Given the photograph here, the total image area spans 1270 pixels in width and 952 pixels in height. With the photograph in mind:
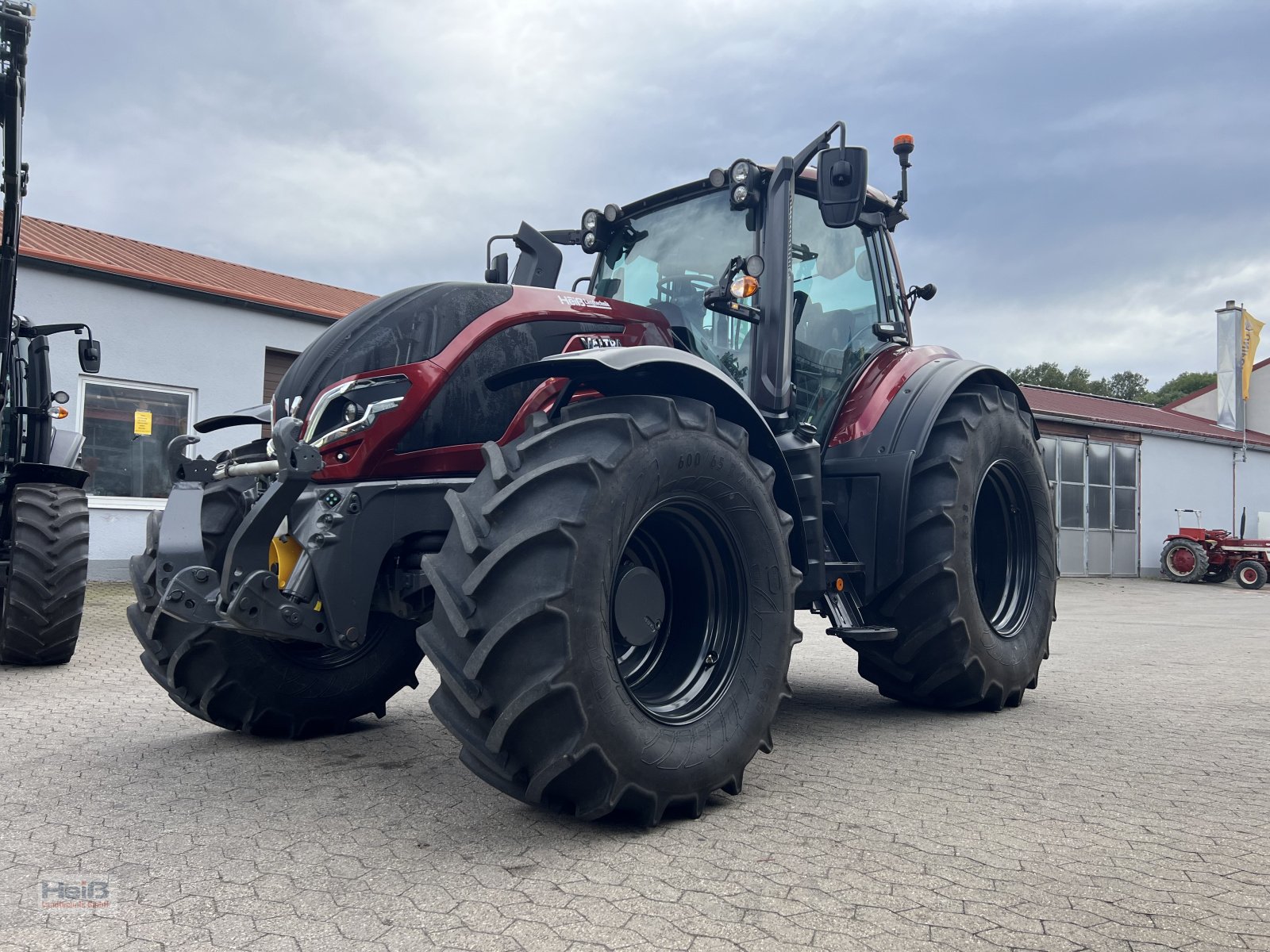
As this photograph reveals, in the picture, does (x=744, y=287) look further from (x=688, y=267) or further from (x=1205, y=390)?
(x=1205, y=390)

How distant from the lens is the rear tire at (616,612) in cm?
286

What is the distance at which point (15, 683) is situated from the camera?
6227 mm

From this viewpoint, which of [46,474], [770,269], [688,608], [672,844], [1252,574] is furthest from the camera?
[1252,574]

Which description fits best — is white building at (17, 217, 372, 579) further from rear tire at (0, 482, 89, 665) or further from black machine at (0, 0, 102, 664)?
rear tire at (0, 482, 89, 665)

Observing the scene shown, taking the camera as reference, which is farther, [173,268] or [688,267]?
[173,268]

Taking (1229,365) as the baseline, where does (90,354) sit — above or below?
below

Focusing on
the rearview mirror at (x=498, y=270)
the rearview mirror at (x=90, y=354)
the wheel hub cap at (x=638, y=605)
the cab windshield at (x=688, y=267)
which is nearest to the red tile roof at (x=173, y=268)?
the rearview mirror at (x=90, y=354)

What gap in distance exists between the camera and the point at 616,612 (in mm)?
3381

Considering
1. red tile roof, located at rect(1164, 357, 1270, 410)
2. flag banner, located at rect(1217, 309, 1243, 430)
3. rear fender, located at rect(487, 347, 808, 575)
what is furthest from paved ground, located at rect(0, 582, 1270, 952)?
red tile roof, located at rect(1164, 357, 1270, 410)

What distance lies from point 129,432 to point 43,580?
8.14 m

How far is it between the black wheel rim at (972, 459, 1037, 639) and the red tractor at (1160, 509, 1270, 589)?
19.5 metres

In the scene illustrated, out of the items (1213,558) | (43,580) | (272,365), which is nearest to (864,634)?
(43,580)

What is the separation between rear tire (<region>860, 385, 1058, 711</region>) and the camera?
15.7 ft
